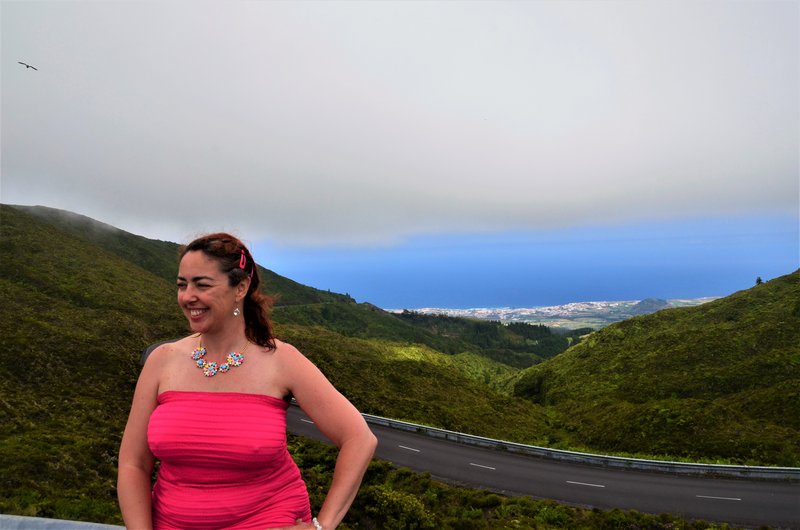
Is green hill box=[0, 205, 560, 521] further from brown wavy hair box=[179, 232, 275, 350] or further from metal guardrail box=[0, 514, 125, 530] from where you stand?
brown wavy hair box=[179, 232, 275, 350]

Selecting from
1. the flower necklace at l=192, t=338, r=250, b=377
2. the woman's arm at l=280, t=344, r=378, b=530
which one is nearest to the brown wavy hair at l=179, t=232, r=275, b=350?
the flower necklace at l=192, t=338, r=250, b=377

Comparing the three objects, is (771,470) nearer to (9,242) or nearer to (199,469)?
(199,469)

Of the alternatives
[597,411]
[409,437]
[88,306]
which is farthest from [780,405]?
[88,306]

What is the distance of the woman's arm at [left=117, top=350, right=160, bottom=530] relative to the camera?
2490 millimetres

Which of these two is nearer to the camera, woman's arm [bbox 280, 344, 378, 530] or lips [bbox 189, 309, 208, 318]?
woman's arm [bbox 280, 344, 378, 530]

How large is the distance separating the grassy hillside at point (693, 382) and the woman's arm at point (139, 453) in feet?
112

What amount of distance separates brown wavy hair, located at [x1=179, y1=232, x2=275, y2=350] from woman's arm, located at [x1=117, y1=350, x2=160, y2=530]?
612mm

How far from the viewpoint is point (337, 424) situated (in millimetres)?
2445

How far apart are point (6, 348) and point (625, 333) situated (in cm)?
6444

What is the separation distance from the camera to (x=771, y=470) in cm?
2261

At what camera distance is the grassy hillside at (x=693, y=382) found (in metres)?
29.8

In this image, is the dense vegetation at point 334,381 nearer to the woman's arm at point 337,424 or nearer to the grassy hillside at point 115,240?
the woman's arm at point 337,424

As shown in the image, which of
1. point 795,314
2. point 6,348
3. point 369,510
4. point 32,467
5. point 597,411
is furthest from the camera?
point 795,314

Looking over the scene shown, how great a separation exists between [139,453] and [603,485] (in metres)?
24.2
